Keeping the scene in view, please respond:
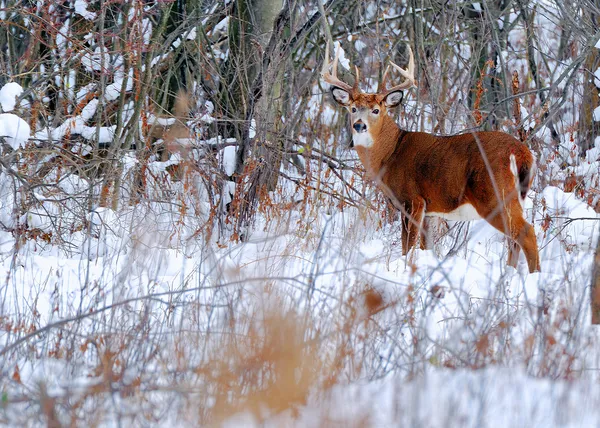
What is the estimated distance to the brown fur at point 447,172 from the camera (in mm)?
6434

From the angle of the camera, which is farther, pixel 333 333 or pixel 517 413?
pixel 333 333

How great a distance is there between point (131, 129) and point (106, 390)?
18.8 feet

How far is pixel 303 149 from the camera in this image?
329 inches

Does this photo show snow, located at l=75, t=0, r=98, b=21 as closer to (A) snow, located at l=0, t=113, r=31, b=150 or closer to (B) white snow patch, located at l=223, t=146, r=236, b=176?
(B) white snow patch, located at l=223, t=146, r=236, b=176

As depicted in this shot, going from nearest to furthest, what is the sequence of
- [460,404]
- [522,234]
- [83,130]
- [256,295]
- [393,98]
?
[460,404] → [256,295] → [522,234] → [393,98] → [83,130]

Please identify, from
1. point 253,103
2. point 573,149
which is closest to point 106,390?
point 253,103

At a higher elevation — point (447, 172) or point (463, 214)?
point (447, 172)

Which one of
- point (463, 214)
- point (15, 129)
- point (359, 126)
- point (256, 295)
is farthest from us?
point (359, 126)

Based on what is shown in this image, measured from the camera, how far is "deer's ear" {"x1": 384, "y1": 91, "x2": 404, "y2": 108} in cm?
793

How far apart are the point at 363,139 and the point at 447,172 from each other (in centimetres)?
121

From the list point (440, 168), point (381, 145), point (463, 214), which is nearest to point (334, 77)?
point (381, 145)

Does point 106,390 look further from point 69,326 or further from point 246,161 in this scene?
point 246,161

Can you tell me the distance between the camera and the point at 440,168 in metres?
6.98

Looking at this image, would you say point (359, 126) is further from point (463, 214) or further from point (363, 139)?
point (463, 214)
